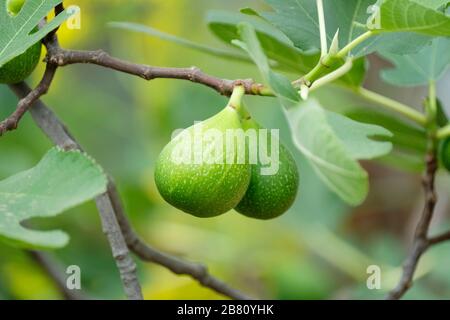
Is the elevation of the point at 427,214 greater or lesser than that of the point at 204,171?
lesser

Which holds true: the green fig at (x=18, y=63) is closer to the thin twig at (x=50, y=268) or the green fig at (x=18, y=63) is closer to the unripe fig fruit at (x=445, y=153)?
the thin twig at (x=50, y=268)

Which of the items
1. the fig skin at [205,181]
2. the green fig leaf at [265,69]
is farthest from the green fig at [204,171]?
the green fig leaf at [265,69]

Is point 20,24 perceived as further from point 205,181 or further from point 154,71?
point 205,181

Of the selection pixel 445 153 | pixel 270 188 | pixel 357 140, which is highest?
pixel 357 140

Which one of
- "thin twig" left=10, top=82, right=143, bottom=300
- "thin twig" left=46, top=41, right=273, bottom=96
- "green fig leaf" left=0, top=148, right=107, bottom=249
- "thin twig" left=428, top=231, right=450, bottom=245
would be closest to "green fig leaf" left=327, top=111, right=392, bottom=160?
"thin twig" left=46, top=41, right=273, bottom=96

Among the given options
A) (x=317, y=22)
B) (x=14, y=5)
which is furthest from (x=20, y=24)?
(x=317, y=22)
